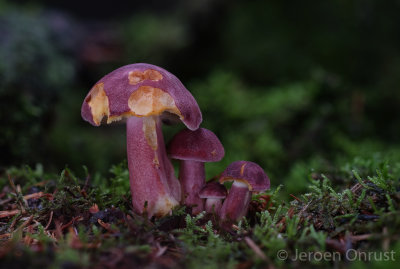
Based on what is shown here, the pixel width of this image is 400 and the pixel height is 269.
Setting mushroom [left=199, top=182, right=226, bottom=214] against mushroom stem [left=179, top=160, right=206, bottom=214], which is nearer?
mushroom [left=199, top=182, right=226, bottom=214]

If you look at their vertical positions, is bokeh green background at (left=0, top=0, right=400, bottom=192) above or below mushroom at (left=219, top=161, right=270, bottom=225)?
above

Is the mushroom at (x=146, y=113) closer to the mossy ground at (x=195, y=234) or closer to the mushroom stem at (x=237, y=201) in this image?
the mossy ground at (x=195, y=234)

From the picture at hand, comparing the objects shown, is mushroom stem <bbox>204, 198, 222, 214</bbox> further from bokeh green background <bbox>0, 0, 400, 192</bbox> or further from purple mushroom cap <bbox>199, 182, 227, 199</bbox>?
bokeh green background <bbox>0, 0, 400, 192</bbox>

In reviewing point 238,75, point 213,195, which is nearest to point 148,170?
point 213,195

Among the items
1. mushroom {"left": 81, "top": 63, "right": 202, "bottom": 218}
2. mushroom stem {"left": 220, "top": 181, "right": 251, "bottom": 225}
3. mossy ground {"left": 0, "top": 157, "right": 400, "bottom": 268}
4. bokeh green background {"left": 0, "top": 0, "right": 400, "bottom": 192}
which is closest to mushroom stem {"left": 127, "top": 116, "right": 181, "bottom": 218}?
mushroom {"left": 81, "top": 63, "right": 202, "bottom": 218}

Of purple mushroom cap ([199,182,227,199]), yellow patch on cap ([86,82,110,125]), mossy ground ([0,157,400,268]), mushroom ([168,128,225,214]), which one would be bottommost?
mossy ground ([0,157,400,268])

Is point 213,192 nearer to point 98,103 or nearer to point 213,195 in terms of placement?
point 213,195

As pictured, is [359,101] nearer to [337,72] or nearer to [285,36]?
[337,72]

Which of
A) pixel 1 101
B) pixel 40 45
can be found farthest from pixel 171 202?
pixel 40 45

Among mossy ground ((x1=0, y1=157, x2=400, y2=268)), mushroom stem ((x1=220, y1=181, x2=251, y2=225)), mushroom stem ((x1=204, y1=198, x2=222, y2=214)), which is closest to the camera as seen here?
mossy ground ((x1=0, y1=157, x2=400, y2=268))
